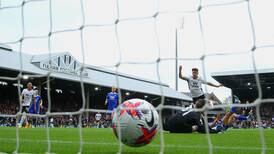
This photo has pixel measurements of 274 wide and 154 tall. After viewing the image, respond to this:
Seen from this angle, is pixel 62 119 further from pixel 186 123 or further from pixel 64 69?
pixel 186 123

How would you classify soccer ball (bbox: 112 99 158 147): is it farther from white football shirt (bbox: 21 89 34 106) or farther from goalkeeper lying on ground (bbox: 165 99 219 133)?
white football shirt (bbox: 21 89 34 106)

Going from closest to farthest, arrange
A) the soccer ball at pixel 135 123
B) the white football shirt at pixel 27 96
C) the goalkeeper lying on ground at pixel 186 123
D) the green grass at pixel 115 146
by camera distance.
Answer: the soccer ball at pixel 135 123
the green grass at pixel 115 146
the goalkeeper lying on ground at pixel 186 123
the white football shirt at pixel 27 96

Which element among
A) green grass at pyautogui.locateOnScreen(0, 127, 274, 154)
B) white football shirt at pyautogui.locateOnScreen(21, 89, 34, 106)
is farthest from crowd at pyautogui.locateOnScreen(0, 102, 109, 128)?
green grass at pyautogui.locateOnScreen(0, 127, 274, 154)

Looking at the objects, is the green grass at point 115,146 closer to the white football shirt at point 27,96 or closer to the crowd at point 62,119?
the white football shirt at point 27,96

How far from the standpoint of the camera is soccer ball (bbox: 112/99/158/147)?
3.68 m

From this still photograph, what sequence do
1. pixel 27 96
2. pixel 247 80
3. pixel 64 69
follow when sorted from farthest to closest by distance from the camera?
1. pixel 247 80
2. pixel 64 69
3. pixel 27 96

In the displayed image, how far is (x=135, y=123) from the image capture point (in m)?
3.69

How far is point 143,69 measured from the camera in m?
4.32

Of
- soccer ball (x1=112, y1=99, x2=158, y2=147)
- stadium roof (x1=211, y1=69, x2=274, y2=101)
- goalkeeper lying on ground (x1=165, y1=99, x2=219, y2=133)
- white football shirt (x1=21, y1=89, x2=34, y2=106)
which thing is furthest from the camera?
stadium roof (x1=211, y1=69, x2=274, y2=101)

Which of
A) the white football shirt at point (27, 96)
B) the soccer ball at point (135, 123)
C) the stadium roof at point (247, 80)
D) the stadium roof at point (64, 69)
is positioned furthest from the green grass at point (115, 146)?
the stadium roof at point (247, 80)

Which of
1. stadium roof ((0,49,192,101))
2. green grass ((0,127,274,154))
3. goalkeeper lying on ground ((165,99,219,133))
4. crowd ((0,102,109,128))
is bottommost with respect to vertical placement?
green grass ((0,127,274,154))

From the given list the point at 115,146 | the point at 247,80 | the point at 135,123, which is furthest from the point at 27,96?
the point at 247,80

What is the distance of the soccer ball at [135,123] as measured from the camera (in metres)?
3.68

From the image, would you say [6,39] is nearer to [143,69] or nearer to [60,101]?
[143,69]
